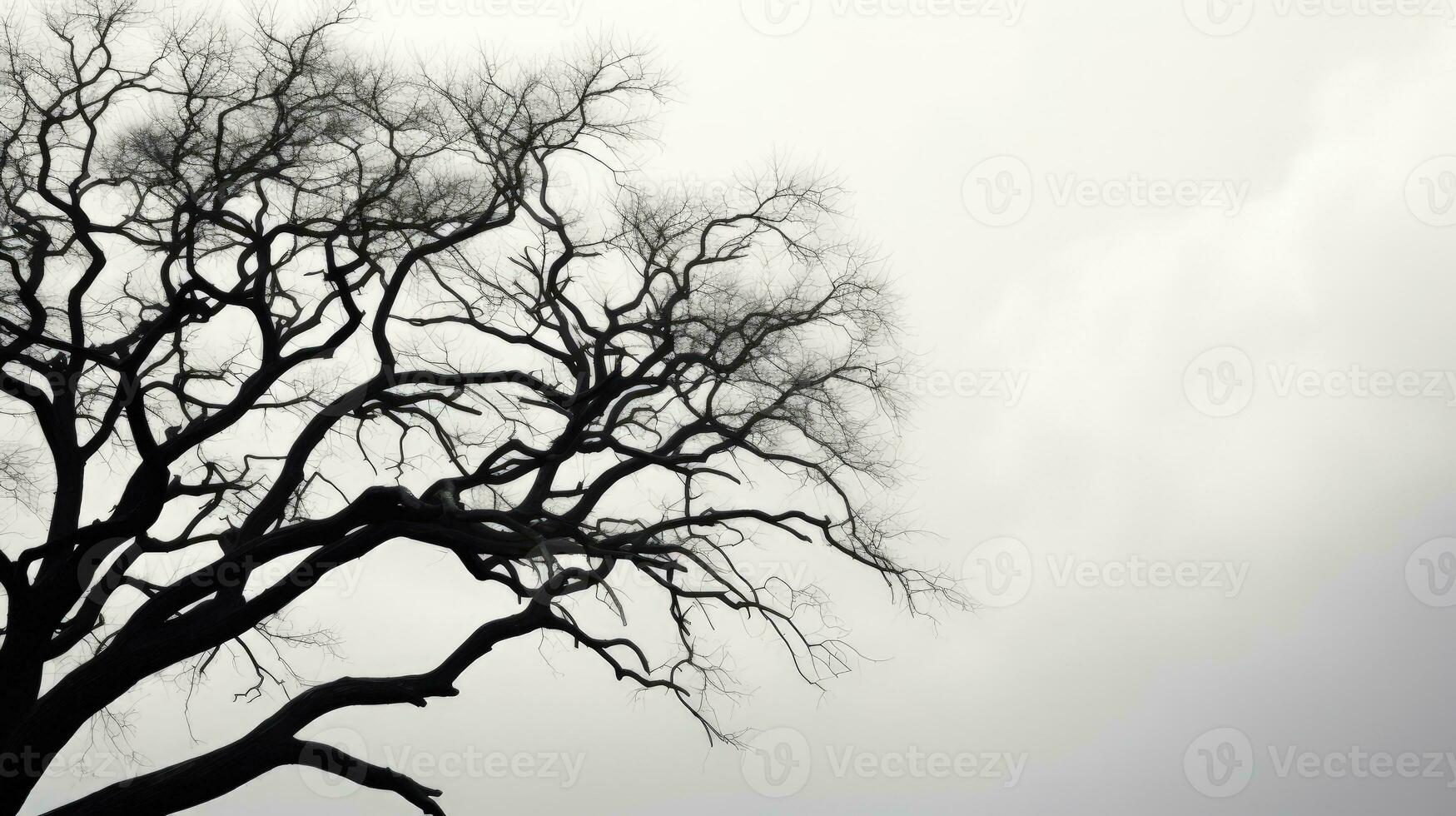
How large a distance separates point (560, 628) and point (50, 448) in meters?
4.98

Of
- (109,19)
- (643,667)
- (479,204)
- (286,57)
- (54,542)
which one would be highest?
(109,19)

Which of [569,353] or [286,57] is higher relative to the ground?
[286,57]

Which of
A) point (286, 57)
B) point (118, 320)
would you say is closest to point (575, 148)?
point (286, 57)

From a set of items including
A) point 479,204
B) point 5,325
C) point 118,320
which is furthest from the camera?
point 118,320

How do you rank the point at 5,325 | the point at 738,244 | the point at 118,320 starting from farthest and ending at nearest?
the point at 118,320 → the point at 738,244 → the point at 5,325

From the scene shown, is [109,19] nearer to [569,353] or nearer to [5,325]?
[5,325]

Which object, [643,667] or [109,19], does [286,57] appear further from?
[643,667]

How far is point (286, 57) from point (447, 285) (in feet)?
7.71

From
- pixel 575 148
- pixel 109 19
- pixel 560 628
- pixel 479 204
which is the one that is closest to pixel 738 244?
pixel 575 148

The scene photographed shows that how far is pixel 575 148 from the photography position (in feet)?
31.8

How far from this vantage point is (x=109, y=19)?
9.71 m

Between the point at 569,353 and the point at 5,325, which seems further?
the point at 569,353

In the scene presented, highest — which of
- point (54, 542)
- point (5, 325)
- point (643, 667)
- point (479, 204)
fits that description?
point (479, 204)

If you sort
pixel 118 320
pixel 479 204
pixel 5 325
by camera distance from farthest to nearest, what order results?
pixel 118 320 < pixel 479 204 < pixel 5 325
